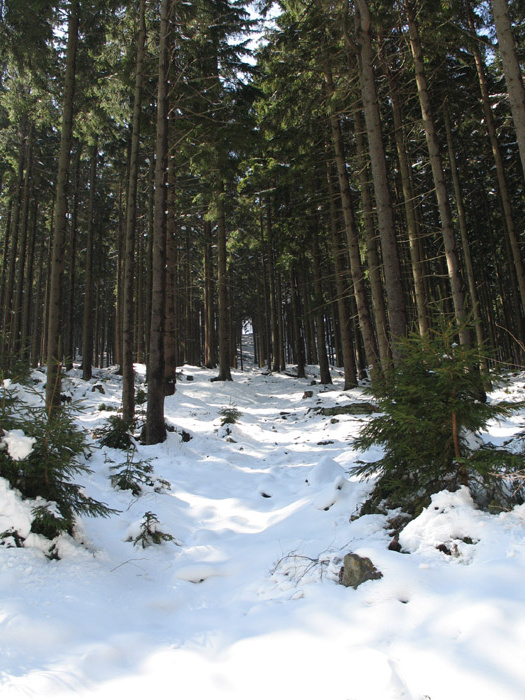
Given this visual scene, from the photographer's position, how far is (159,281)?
9008 millimetres

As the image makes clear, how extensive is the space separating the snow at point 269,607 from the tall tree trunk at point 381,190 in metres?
3.58

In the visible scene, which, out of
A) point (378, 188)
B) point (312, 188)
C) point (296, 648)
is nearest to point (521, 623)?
point (296, 648)

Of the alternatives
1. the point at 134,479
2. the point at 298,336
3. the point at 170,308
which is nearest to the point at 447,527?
the point at 134,479

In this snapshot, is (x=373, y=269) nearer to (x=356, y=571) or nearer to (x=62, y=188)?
(x=62, y=188)

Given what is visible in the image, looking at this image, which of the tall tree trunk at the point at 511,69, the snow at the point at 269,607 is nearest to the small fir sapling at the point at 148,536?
the snow at the point at 269,607

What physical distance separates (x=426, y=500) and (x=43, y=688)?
3.19 meters

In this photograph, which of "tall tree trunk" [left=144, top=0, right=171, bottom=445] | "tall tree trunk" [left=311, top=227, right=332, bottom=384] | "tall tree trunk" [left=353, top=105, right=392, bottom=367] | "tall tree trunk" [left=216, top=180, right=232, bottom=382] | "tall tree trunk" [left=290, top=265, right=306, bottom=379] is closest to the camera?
"tall tree trunk" [left=144, top=0, right=171, bottom=445]

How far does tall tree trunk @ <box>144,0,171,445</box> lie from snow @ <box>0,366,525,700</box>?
3345mm

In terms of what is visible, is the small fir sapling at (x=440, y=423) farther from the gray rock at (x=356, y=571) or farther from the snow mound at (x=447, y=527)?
the gray rock at (x=356, y=571)

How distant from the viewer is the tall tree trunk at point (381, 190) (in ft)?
24.0

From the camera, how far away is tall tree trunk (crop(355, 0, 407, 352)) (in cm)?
732

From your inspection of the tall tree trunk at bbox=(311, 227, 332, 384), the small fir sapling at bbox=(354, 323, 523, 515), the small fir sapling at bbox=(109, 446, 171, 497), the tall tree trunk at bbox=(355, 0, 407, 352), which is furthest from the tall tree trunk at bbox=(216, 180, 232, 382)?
the small fir sapling at bbox=(354, 323, 523, 515)

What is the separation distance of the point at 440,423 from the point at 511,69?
19.3 feet

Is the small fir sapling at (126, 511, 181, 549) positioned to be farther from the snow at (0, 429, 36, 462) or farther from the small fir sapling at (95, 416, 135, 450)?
the small fir sapling at (95, 416, 135, 450)
